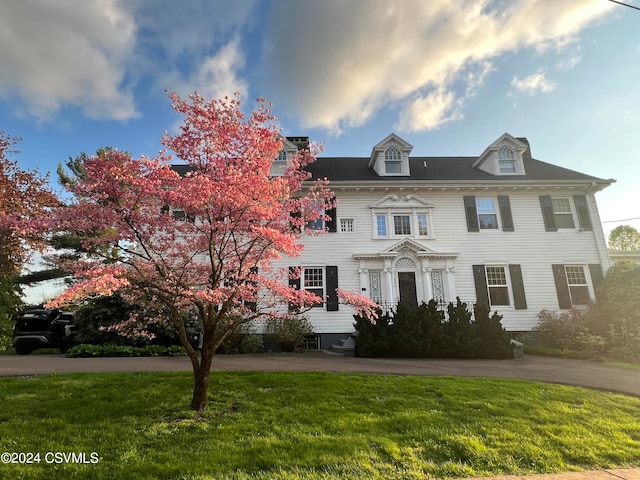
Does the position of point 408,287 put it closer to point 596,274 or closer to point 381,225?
point 381,225

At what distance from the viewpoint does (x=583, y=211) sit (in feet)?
48.5

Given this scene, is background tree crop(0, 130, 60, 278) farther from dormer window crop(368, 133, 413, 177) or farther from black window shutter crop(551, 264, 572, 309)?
black window shutter crop(551, 264, 572, 309)

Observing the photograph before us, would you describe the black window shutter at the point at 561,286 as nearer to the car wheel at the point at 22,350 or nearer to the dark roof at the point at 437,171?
the dark roof at the point at 437,171

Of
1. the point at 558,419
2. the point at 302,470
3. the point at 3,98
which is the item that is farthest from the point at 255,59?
the point at 558,419

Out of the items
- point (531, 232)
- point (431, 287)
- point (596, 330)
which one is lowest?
point (596, 330)

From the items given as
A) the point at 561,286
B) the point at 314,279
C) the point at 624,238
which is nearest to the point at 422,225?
the point at 314,279

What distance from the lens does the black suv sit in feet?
39.7

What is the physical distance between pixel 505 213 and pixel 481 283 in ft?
11.4

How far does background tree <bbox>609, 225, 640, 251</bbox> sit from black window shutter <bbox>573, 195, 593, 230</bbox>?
80.9 feet

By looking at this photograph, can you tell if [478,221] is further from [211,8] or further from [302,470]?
[302,470]

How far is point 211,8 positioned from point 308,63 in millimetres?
2565

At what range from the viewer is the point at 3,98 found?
356 inches

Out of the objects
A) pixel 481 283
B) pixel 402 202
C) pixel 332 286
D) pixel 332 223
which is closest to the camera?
pixel 332 286

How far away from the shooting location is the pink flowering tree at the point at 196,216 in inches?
181
